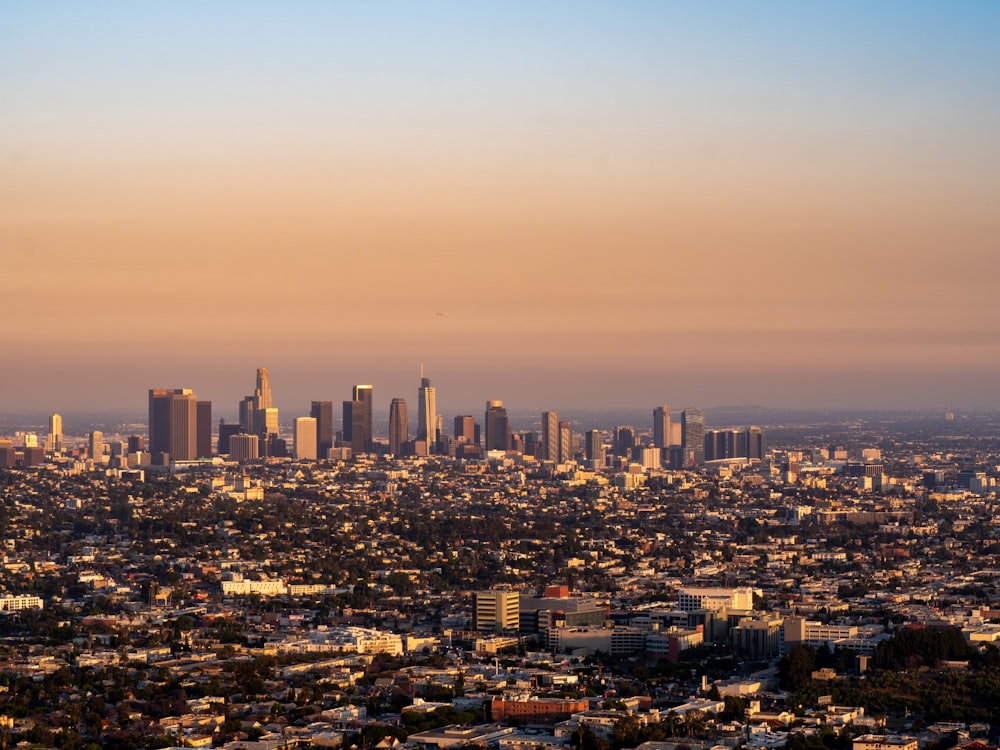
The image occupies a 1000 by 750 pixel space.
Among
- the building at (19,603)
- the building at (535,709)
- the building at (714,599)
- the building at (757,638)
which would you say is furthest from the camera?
the building at (19,603)

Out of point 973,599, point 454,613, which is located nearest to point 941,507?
point 973,599

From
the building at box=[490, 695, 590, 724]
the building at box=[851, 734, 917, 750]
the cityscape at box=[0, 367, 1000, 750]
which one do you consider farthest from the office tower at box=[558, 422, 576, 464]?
the building at box=[851, 734, 917, 750]

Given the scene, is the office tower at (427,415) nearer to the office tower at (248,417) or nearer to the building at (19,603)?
the office tower at (248,417)

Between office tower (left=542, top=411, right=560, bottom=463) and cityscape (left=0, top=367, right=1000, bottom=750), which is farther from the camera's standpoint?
office tower (left=542, top=411, right=560, bottom=463)

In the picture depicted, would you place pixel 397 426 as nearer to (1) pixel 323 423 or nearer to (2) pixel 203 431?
(1) pixel 323 423

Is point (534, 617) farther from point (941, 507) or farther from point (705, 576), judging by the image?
point (941, 507)

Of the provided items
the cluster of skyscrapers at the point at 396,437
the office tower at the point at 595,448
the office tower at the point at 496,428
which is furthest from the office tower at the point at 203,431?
the office tower at the point at 595,448

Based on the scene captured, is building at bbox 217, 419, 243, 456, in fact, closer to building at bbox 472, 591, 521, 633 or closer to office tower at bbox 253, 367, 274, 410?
office tower at bbox 253, 367, 274, 410
